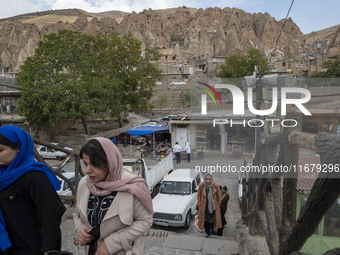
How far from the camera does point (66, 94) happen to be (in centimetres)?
1827

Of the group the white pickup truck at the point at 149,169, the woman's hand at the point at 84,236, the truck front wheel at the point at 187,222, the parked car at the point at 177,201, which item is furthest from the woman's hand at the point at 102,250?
the white pickup truck at the point at 149,169

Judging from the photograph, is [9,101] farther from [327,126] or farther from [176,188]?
[327,126]

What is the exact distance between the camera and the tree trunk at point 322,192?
123 centimetres

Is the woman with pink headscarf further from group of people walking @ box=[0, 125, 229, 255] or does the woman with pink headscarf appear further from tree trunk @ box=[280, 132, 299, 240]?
tree trunk @ box=[280, 132, 299, 240]

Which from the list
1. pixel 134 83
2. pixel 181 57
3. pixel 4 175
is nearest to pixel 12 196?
pixel 4 175

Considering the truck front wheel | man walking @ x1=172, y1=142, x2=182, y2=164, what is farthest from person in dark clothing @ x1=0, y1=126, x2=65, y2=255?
man walking @ x1=172, y1=142, x2=182, y2=164

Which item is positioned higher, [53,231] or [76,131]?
[53,231]

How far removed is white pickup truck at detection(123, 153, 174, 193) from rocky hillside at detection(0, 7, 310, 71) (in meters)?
63.0

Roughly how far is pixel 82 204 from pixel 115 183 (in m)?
0.34

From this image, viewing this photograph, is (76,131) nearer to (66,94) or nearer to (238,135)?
(66,94)

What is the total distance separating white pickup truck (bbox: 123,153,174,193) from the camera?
8.46m

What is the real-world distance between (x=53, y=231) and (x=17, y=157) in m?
0.62

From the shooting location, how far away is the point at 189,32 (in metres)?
95.8

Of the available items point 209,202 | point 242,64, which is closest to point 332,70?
point 242,64
